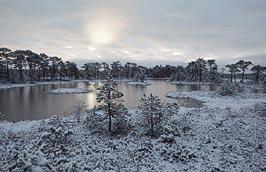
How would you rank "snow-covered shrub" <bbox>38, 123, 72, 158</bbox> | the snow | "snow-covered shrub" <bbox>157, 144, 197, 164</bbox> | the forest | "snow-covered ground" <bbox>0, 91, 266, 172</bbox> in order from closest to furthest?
"snow-covered ground" <bbox>0, 91, 266, 172</bbox> < "snow-covered shrub" <bbox>157, 144, 197, 164</bbox> < "snow-covered shrub" <bbox>38, 123, 72, 158</bbox> < the snow < the forest

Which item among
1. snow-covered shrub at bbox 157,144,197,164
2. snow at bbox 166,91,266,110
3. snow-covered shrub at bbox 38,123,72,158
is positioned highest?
snow at bbox 166,91,266,110

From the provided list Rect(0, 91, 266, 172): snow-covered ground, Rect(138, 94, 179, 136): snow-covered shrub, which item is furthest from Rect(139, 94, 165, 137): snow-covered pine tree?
Rect(0, 91, 266, 172): snow-covered ground

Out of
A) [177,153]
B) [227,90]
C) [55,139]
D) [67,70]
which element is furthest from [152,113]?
[67,70]

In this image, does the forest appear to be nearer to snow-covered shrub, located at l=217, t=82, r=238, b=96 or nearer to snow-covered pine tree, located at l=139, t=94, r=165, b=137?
snow-covered shrub, located at l=217, t=82, r=238, b=96

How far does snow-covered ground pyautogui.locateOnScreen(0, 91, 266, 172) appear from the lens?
66.5ft

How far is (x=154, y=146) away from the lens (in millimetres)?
24297

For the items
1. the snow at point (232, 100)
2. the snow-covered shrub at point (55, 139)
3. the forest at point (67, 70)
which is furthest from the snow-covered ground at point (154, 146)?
the forest at point (67, 70)

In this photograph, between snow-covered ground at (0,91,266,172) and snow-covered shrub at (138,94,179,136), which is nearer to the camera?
snow-covered ground at (0,91,266,172)

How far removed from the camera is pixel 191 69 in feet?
491

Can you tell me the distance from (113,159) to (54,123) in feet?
28.3

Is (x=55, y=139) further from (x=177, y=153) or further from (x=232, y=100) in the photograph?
(x=232, y=100)

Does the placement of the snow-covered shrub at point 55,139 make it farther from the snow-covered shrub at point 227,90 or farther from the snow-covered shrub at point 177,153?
the snow-covered shrub at point 227,90

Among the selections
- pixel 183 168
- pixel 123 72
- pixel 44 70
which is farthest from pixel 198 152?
pixel 123 72

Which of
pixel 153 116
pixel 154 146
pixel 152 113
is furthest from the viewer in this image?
pixel 153 116
